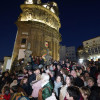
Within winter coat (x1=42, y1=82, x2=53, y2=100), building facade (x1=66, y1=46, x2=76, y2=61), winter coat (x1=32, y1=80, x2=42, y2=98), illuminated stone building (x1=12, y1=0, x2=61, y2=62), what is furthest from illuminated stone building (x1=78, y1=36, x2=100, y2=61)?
winter coat (x1=42, y1=82, x2=53, y2=100)

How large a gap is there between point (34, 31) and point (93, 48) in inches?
1140

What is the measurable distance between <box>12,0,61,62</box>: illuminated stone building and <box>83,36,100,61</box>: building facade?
19918mm

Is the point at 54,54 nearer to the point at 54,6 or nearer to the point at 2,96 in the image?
the point at 54,6

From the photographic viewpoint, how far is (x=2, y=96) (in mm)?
3201

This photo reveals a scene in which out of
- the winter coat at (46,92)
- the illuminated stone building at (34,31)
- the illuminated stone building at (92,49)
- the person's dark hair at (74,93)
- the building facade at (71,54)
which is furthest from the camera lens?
the building facade at (71,54)

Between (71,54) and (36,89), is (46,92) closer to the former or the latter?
(36,89)

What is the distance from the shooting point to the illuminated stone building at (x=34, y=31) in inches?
821

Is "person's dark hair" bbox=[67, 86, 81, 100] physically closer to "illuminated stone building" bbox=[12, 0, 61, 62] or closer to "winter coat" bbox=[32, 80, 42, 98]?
"winter coat" bbox=[32, 80, 42, 98]

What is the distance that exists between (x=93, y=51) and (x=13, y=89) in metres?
39.0

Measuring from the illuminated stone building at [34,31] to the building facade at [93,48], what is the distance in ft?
65.3

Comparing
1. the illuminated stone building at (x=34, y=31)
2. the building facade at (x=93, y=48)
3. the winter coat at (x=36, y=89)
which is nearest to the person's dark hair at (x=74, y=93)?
the winter coat at (x=36, y=89)

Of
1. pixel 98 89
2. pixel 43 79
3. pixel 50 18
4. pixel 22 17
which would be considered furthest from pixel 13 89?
pixel 50 18

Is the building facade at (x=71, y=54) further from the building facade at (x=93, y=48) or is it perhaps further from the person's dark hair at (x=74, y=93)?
the person's dark hair at (x=74, y=93)

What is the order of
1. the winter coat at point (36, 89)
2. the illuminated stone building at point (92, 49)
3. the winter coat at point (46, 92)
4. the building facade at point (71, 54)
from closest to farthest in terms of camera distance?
the winter coat at point (46, 92)
the winter coat at point (36, 89)
the illuminated stone building at point (92, 49)
the building facade at point (71, 54)
